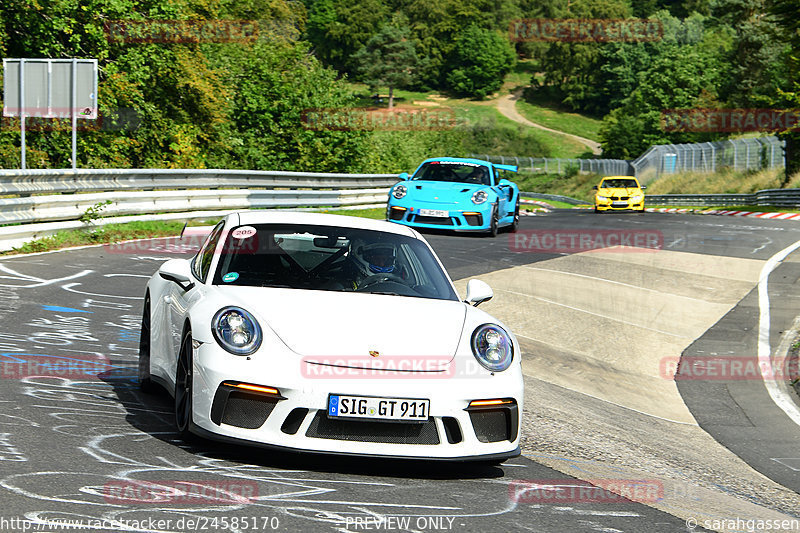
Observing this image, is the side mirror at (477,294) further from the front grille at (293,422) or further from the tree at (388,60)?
the tree at (388,60)

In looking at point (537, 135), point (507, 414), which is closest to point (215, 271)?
point (507, 414)

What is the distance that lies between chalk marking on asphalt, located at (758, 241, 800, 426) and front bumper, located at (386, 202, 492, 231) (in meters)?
5.38

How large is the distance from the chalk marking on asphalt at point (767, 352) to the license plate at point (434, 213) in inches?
234

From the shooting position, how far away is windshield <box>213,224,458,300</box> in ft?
20.0

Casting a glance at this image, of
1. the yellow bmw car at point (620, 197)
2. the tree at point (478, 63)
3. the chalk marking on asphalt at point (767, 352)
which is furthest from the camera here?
the tree at point (478, 63)

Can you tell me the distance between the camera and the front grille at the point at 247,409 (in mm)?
4977

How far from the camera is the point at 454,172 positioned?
21.0 m

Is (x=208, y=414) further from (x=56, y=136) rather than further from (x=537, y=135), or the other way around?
(x=537, y=135)

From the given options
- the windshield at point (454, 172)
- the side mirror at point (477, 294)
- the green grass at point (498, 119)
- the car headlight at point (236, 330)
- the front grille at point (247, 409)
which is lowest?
the front grille at point (247, 409)

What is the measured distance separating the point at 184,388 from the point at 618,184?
3552cm

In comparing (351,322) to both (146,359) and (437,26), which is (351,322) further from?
(437,26)

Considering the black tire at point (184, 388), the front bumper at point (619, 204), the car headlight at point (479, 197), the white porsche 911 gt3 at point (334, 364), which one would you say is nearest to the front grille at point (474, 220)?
the car headlight at point (479, 197)

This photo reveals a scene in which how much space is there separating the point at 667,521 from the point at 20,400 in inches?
151

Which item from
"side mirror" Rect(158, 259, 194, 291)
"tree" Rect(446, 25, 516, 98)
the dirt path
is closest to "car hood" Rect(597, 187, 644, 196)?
"side mirror" Rect(158, 259, 194, 291)
